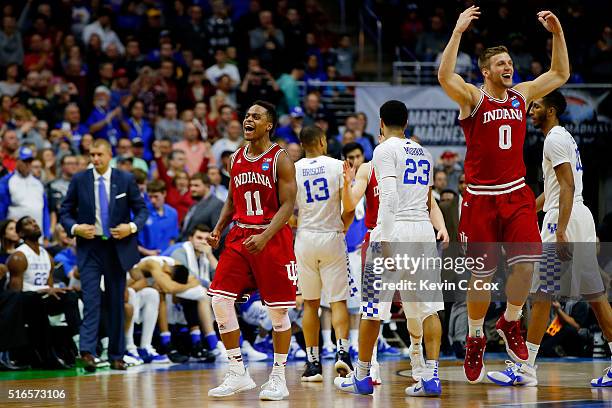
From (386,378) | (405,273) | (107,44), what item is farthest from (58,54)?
(405,273)

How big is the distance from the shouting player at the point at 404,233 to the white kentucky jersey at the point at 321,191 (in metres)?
1.34

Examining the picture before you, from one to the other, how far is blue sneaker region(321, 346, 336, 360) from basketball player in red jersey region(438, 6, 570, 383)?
166 inches

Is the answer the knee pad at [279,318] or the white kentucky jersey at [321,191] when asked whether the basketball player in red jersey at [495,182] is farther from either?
the knee pad at [279,318]

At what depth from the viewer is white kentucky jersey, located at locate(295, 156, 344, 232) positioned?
10.8 m

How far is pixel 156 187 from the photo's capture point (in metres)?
15.2

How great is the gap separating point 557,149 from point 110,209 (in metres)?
5.18

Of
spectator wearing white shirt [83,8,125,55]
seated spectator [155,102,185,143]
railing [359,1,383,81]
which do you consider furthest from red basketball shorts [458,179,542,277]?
railing [359,1,383,81]

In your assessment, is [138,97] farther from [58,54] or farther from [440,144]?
[440,144]

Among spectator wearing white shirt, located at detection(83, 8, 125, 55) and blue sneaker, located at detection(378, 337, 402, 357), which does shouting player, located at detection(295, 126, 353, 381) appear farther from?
spectator wearing white shirt, located at detection(83, 8, 125, 55)

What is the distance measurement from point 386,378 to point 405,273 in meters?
2.30

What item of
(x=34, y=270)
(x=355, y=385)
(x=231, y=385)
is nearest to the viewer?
(x=231, y=385)

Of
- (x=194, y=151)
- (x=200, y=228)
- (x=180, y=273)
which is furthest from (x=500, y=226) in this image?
(x=194, y=151)

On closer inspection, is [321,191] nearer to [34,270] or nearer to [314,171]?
[314,171]

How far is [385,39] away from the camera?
23422mm
